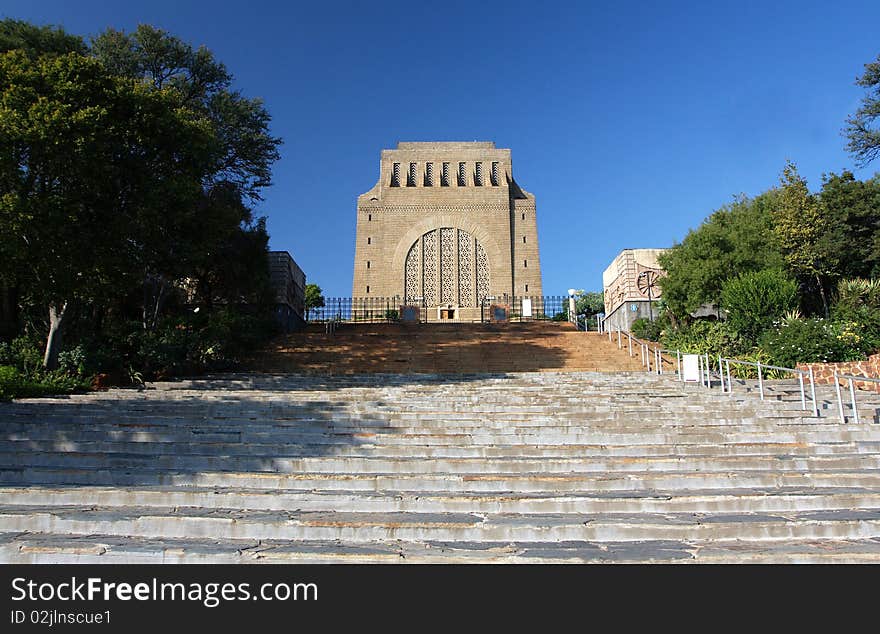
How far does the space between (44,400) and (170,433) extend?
3664 mm

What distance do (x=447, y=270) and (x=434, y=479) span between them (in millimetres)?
26383

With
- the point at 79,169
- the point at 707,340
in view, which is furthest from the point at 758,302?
the point at 79,169

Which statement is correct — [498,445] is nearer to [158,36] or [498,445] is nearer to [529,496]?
[529,496]

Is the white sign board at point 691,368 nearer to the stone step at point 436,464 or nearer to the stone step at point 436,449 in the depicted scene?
the stone step at point 436,449

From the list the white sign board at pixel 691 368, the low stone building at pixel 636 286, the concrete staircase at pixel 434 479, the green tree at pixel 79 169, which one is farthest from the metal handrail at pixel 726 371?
the green tree at pixel 79 169

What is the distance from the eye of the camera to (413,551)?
4082 mm

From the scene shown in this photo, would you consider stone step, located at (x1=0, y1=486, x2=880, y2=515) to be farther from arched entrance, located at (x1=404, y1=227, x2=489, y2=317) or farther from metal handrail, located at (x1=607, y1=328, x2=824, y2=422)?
arched entrance, located at (x1=404, y1=227, x2=489, y2=317)

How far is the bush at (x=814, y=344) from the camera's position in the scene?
41.9ft

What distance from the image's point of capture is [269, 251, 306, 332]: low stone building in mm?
19266

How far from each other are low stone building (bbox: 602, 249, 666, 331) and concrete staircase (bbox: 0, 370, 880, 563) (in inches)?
388

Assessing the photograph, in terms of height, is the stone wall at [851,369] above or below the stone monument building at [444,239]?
below

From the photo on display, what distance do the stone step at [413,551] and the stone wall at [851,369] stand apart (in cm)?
917

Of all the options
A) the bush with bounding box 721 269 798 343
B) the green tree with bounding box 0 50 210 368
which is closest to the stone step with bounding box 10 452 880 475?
the green tree with bounding box 0 50 210 368

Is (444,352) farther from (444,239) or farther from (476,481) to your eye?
(444,239)
